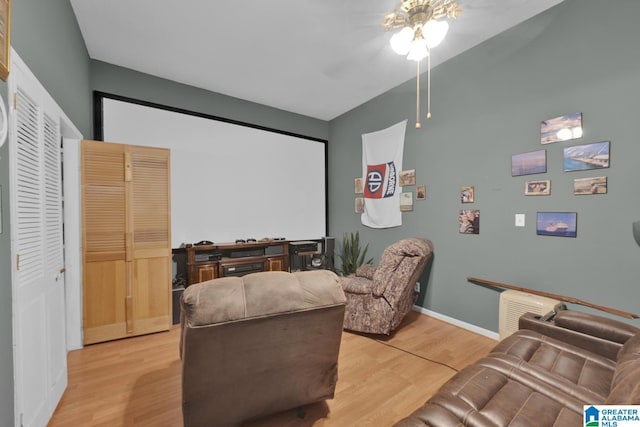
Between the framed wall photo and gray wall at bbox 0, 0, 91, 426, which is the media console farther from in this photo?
the framed wall photo

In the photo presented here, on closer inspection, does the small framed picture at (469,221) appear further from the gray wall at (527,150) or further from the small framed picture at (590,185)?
the small framed picture at (590,185)

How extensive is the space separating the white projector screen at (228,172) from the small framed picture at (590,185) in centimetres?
362

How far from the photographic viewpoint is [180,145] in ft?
11.8

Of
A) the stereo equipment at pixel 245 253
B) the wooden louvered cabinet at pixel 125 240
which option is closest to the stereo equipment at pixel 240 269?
the stereo equipment at pixel 245 253

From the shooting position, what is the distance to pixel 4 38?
3.66ft

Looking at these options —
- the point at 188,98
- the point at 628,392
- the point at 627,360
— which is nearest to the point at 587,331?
the point at 627,360

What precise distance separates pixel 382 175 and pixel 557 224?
7.01ft

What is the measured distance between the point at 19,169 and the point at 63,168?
1.43 metres

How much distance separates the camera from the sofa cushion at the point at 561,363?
4.12 ft

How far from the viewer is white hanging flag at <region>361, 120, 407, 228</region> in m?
3.72

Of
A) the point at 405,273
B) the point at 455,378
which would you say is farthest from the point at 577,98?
the point at 455,378

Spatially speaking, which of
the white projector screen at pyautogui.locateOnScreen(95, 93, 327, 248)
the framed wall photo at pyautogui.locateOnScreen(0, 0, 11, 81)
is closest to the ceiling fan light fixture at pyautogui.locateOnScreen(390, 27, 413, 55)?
the framed wall photo at pyautogui.locateOnScreen(0, 0, 11, 81)

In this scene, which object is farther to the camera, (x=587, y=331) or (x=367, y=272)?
(x=367, y=272)

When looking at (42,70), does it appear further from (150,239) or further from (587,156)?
(587,156)
